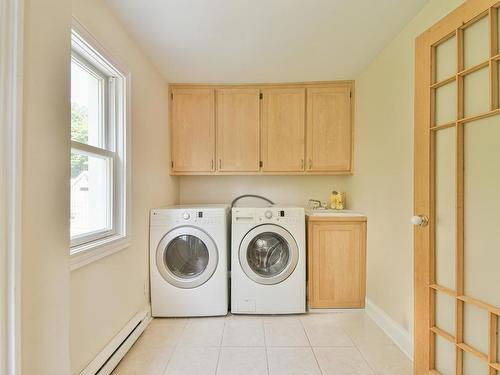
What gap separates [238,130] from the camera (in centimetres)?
287

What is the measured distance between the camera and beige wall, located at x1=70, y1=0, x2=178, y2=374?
4.65 ft

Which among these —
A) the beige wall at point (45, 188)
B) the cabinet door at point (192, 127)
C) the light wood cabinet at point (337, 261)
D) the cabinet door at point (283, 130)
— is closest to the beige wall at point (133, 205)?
the cabinet door at point (192, 127)

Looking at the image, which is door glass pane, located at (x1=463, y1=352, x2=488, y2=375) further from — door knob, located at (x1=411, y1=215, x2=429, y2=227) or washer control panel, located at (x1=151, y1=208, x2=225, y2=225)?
washer control panel, located at (x1=151, y1=208, x2=225, y2=225)

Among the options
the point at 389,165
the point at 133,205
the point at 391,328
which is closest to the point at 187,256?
the point at 133,205

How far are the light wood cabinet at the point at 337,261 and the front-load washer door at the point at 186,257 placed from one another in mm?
903

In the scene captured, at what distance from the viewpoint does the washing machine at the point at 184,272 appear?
232cm

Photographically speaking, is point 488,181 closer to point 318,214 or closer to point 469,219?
point 469,219

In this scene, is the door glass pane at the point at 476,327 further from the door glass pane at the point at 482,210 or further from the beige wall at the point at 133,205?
the beige wall at the point at 133,205

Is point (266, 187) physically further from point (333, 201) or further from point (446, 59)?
point (446, 59)

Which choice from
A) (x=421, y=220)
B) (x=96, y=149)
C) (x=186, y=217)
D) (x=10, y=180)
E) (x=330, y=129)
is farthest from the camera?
(x=330, y=129)

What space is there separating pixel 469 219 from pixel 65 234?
1.69 meters

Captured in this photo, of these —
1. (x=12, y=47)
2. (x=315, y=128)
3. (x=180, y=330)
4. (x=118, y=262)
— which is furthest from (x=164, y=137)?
(x=12, y=47)

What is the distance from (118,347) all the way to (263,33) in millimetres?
2336

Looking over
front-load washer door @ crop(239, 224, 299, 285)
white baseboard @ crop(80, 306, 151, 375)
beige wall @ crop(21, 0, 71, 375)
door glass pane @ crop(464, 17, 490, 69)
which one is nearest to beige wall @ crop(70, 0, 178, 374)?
white baseboard @ crop(80, 306, 151, 375)
